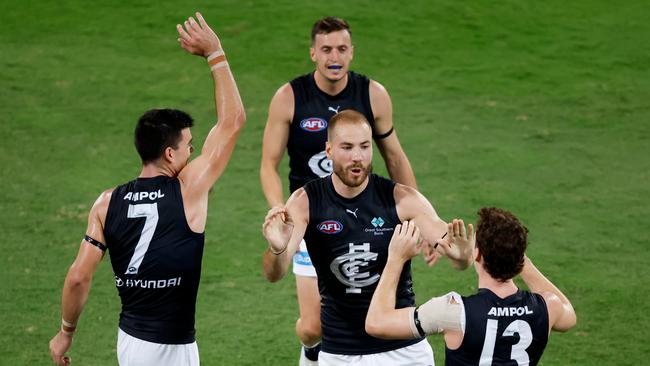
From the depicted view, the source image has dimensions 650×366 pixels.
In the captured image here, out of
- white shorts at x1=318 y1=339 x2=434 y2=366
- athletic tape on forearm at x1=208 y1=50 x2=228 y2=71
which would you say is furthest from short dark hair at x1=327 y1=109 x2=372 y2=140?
white shorts at x1=318 y1=339 x2=434 y2=366

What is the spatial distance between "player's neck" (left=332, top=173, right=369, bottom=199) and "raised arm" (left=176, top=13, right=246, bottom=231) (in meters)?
0.66

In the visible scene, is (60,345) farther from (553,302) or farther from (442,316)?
(553,302)

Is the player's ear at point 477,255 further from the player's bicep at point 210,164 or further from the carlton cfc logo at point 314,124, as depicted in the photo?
the carlton cfc logo at point 314,124

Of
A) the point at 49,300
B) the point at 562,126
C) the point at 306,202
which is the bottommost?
the point at 49,300

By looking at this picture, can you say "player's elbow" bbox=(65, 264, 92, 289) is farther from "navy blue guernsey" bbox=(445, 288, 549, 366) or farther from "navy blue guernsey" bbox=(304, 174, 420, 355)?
"navy blue guernsey" bbox=(445, 288, 549, 366)

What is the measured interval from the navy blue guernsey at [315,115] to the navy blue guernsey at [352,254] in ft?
4.79

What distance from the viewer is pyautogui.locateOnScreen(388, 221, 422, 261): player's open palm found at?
4.89m

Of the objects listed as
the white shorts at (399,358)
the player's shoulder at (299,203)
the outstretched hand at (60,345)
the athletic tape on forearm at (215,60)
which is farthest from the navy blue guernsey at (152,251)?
the white shorts at (399,358)

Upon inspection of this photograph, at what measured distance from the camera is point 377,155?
13.0 m

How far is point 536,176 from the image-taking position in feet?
39.5

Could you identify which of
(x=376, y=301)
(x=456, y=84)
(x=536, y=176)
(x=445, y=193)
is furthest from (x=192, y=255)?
(x=456, y=84)

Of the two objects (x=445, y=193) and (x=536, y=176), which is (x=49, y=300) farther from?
(x=536, y=176)

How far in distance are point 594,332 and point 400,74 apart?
25.3 ft

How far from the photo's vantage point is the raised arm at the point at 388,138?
291 inches
